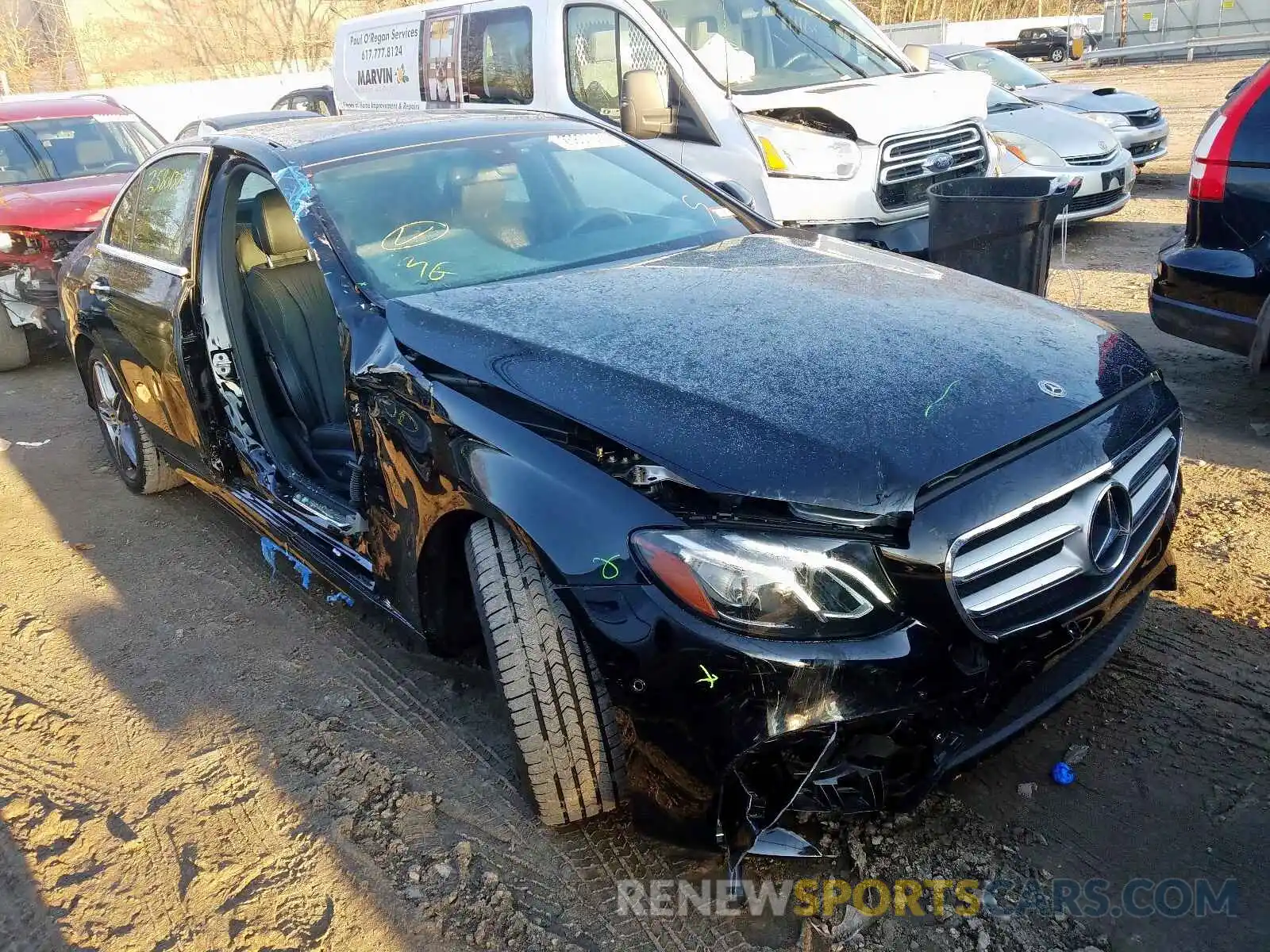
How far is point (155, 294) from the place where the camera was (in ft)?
12.7

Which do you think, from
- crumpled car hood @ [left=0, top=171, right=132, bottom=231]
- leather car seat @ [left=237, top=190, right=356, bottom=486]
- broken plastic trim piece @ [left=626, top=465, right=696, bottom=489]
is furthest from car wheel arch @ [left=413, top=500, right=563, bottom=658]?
crumpled car hood @ [left=0, top=171, right=132, bottom=231]

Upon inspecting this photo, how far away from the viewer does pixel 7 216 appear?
23.1ft

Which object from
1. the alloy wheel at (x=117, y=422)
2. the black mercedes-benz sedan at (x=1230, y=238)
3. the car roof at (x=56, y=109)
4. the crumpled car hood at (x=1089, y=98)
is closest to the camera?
the black mercedes-benz sedan at (x=1230, y=238)

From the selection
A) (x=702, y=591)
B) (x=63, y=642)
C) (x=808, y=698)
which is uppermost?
(x=702, y=591)

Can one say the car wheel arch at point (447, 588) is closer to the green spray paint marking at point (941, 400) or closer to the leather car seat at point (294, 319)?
the green spray paint marking at point (941, 400)

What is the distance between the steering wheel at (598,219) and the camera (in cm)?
336

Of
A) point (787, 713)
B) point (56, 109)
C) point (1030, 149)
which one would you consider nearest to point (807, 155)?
point (1030, 149)

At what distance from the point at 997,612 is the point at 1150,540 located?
644 mm

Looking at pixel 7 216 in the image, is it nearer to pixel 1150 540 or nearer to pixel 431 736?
pixel 431 736

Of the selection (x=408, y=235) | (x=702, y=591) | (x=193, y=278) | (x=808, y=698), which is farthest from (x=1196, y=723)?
(x=193, y=278)

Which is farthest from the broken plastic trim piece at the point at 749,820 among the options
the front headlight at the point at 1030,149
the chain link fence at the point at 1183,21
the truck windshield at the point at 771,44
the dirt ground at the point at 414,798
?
the chain link fence at the point at 1183,21

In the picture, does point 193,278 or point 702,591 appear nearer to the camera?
point 702,591

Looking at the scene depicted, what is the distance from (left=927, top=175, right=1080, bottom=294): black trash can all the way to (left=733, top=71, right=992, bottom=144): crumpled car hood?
1383 millimetres

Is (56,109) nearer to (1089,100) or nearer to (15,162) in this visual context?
(15,162)
